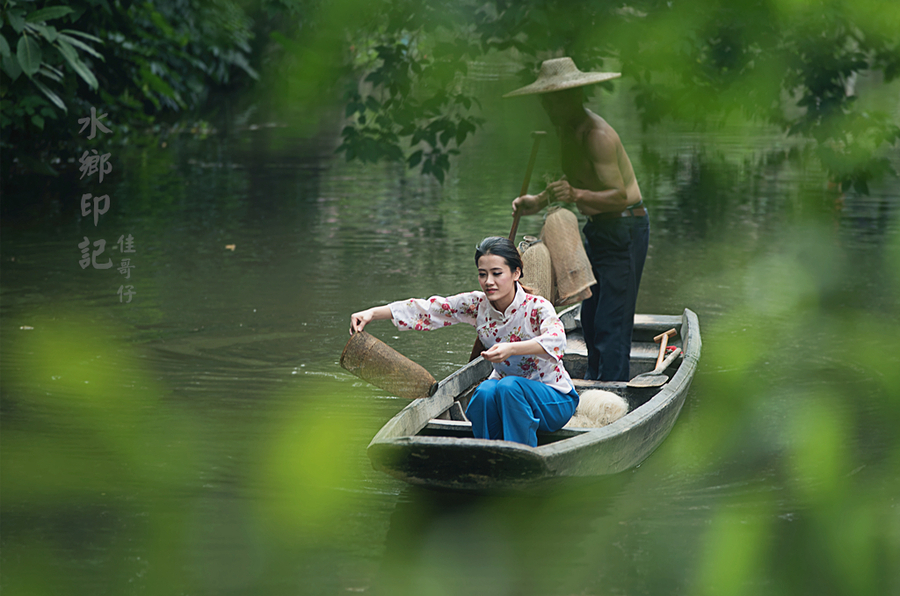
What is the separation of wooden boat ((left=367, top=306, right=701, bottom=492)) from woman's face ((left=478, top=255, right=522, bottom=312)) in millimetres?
588

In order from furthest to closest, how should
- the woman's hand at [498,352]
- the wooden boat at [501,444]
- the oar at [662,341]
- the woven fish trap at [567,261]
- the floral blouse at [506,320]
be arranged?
the oar at [662,341], the woven fish trap at [567,261], the floral blouse at [506,320], the woman's hand at [498,352], the wooden boat at [501,444]

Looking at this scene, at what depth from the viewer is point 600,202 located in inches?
219

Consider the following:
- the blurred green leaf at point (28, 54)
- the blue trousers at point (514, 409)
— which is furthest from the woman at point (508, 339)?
the blurred green leaf at point (28, 54)

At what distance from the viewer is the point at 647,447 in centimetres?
518

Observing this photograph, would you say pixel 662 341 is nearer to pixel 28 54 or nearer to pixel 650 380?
pixel 650 380

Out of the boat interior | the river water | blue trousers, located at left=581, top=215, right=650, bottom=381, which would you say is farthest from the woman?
blue trousers, located at left=581, top=215, right=650, bottom=381

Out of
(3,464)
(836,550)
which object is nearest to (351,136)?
(3,464)

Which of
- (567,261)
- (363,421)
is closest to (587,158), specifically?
(567,261)

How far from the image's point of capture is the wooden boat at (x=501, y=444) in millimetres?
4258

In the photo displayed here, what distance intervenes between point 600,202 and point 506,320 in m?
1.09

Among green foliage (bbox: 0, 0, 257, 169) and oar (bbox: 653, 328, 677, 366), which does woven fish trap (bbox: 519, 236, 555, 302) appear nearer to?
oar (bbox: 653, 328, 677, 366)

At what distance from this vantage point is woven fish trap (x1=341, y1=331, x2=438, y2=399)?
4648 mm

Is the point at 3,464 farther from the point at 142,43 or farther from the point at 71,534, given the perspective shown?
the point at 142,43

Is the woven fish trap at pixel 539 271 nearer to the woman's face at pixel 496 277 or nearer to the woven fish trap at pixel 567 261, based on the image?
the woven fish trap at pixel 567 261
